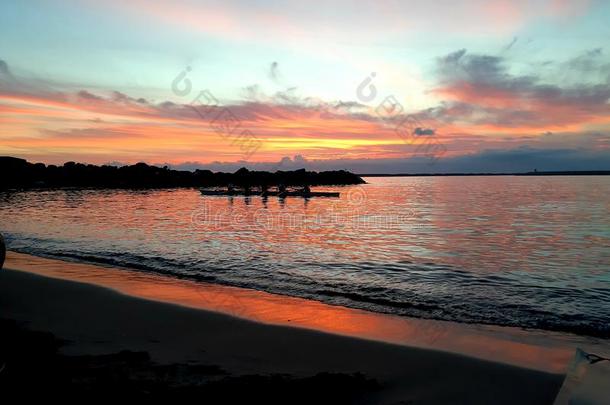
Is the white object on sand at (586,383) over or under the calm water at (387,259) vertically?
over

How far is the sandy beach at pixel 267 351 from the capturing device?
17.6 feet

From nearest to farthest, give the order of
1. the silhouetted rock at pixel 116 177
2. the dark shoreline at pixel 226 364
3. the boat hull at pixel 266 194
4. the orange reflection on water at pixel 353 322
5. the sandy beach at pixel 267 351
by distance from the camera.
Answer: the dark shoreline at pixel 226 364, the sandy beach at pixel 267 351, the orange reflection on water at pixel 353 322, the boat hull at pixel 266 194, the silhouetted rock at pixel 116 177

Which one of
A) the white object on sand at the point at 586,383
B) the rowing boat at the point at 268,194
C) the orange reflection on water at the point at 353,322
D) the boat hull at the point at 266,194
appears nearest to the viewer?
the white object on sand at the point at 586,383

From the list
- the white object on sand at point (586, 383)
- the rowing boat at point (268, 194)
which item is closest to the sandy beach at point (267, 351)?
the white object on sand at point (586, 383)

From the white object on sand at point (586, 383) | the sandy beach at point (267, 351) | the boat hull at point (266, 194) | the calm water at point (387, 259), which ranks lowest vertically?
the calm water at point (387, 259)

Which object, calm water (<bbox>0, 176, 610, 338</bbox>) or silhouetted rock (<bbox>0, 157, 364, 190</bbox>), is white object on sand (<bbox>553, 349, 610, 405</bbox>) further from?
silhouetted rock (<bbox>0, 157, 364, 190</bbox>)

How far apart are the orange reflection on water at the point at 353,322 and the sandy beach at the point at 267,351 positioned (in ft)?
1.48

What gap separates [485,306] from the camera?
10312 mm

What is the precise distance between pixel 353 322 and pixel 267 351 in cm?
252

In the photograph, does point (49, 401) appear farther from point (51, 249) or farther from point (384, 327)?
point (51, 249)

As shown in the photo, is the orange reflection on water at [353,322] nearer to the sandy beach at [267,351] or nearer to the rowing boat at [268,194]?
the sandy beach at [267,351]

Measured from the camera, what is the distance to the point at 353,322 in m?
8.65

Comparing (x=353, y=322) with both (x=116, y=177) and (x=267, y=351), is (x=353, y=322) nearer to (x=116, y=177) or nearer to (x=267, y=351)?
(x=267, y=351)

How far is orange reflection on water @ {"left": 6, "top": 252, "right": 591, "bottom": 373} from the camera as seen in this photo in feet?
23.1
